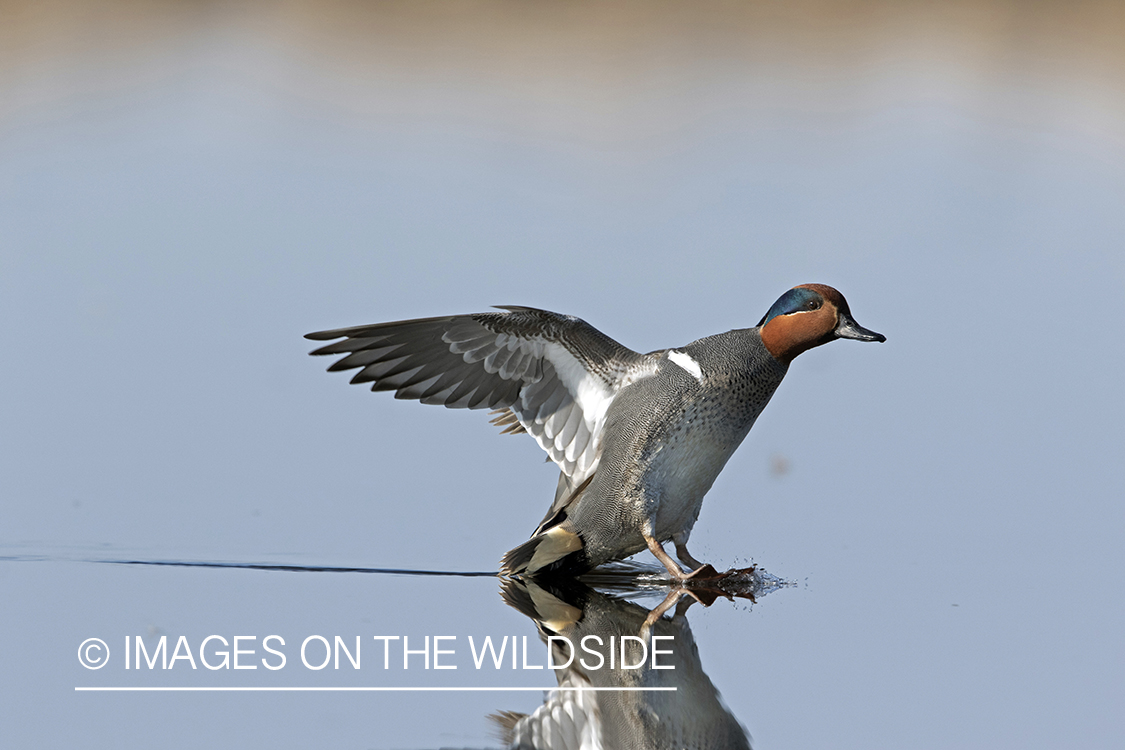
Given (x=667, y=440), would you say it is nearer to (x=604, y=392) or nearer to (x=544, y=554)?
(x=604, y=392)

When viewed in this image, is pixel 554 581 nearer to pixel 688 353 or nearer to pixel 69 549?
pixel 688 353

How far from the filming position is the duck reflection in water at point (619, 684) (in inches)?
97.2

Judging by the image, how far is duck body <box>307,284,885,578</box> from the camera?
12.3 feet

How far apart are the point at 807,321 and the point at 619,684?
1531 millimetres

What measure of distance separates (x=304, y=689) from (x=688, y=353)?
1667 millimetres

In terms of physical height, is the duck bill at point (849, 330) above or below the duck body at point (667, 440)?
above

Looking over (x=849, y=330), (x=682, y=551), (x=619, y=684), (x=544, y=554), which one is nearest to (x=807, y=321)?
(x=849, y=330)

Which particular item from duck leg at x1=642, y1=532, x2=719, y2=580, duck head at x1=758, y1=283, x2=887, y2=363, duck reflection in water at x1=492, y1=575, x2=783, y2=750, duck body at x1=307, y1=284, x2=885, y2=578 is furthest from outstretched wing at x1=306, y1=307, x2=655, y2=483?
duck reflection in water at x1=492, y1=575, x2=783, y2=750

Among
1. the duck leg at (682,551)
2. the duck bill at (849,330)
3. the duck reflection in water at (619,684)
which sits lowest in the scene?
the duck reflection in water at (619,684)

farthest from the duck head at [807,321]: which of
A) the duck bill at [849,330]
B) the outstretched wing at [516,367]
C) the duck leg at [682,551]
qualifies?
the duck leg at [682,551]

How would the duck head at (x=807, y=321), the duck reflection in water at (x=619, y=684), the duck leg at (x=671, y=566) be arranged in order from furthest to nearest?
the duck head at (x=807, y=321) < the duck leg at (x=671, y=566) < the duck reflection in water at (x=619, y=684)

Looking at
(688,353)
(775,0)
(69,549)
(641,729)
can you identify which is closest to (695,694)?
(641,729)

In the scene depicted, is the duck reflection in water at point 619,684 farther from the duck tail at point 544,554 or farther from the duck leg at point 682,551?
the duck leg at point 682,551

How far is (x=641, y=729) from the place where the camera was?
2.51 meters
